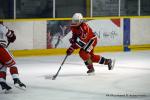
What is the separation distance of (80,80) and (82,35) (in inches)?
30.4

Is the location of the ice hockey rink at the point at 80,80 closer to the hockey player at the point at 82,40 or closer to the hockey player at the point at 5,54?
the hockey player at the point at 5,54

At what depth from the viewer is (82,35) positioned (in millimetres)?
9438

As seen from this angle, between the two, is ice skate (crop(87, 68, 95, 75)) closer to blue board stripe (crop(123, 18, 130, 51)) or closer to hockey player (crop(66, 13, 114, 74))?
hockey player (crop(66, 13, 114, 74))

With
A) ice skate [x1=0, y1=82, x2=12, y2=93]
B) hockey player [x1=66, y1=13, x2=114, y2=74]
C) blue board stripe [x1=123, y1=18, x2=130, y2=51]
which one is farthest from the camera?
blue board stripe [x1=123, y1=18, x2=130, y2=51]

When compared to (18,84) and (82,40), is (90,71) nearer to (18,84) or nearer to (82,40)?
(82,40)

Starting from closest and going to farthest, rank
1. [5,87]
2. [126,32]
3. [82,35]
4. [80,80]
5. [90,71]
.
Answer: [5,87] → [80,80] → [82,35] → [90,71] → [126,32]

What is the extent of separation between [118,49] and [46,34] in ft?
5.96

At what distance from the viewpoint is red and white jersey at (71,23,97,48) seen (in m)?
9.41

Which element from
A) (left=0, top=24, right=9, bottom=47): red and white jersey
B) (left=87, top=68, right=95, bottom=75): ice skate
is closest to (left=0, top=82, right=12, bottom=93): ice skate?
(left=0, top=24, right=9, bottom=47): red and white jersey

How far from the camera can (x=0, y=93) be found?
25.8ft

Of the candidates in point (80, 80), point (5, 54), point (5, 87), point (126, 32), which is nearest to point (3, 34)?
point (5, 54)

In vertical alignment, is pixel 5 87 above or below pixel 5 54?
below

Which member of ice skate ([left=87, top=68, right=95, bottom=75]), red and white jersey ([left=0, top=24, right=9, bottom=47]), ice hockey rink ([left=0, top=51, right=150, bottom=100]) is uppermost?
red and white jersey ([left=0, top=24, right=9, bottom=47])

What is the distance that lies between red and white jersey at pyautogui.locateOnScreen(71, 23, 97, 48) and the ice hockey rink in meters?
0.54
